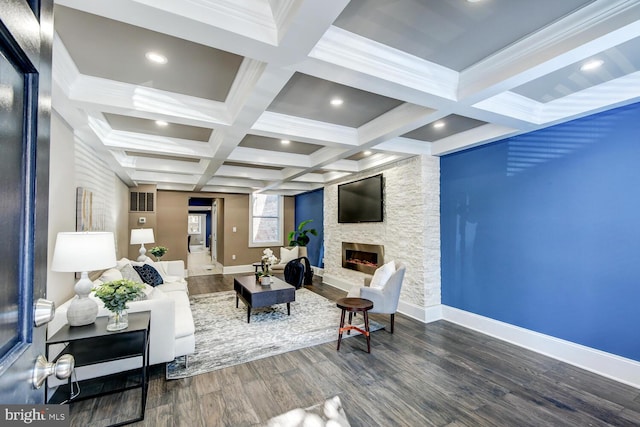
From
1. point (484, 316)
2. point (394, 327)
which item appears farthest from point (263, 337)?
point (484, 316)

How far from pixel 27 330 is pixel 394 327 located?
4093 millimetres

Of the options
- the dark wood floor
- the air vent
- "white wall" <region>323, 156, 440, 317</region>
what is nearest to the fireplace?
"white wall" <region>323, 156, 440, 317</region>

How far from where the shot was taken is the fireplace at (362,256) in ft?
17.9

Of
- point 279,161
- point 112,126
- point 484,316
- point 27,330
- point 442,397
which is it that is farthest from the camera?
point 279,161

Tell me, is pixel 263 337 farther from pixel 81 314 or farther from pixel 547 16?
pixel 547 16

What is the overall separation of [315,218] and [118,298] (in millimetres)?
6149

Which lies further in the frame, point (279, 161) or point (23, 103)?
point (279, 161)

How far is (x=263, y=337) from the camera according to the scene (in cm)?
370

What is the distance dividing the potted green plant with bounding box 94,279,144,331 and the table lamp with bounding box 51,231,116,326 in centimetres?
15

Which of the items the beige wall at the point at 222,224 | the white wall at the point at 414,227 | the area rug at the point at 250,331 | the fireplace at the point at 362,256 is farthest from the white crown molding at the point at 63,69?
the beige wall at the point at 222,224

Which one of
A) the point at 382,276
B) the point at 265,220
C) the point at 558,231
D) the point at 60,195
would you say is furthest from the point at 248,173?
the point at 558,231

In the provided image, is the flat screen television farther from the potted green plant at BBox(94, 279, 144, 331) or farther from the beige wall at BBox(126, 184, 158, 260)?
the beige wall at BBox(126, 184, 158, 260)

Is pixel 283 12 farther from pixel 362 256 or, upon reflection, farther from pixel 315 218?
pixel 315 218

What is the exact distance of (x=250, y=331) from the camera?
3895 millimetres
